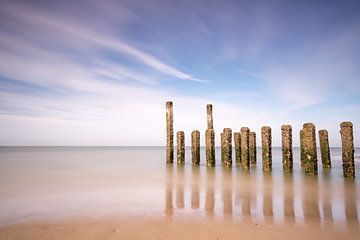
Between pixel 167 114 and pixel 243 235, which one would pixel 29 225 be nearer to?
pixel 243 235

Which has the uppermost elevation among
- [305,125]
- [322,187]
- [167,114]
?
[167,114]

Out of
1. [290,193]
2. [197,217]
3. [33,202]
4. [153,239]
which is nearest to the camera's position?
[153,239]

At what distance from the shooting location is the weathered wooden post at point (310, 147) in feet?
34.8

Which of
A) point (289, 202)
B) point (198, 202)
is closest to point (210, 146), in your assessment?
point (289, 202)

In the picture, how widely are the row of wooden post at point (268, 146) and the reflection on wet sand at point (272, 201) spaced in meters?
1.80

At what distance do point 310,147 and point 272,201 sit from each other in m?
5.53

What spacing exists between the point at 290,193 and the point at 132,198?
4.19m

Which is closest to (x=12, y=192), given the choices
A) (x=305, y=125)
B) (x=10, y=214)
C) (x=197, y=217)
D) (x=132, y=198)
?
Result: (x=10, y=214)

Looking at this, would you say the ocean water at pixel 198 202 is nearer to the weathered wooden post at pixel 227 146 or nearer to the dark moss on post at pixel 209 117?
the weathered wooden post at pixel 227 146

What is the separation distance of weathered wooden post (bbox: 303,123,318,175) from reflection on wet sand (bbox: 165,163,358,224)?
184 centimetres

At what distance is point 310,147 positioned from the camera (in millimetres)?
10625

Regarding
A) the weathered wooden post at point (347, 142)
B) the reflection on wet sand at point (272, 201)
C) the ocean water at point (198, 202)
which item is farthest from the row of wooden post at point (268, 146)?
the ocean water at point (198, 202)

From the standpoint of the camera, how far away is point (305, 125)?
35.3 ft

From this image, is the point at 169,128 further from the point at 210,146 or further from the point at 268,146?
the point at 268,146
